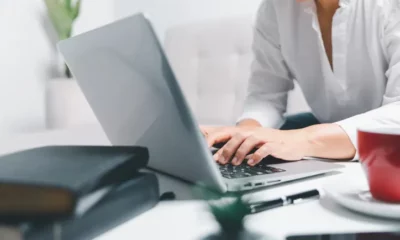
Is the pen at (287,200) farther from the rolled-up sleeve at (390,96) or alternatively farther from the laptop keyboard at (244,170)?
the rolled-up sleeve at (390,96)

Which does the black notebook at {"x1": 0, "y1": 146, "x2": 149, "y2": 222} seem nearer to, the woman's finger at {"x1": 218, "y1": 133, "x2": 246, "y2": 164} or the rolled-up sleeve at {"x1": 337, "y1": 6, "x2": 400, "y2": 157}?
the woman's finger at {"x1": 218, "y1": 133, "x2": 246, "y2": 164}

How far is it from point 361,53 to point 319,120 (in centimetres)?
23

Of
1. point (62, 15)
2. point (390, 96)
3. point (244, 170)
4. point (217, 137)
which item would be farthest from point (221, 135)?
point (62, 15)

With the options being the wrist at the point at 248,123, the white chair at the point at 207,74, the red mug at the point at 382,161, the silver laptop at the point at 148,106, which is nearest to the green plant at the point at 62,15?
the white chair at the point at 207,74

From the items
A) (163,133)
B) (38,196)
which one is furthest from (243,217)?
(163,133)

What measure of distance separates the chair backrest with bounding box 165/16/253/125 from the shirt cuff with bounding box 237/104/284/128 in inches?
21.3

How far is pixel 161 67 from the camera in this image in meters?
0.44

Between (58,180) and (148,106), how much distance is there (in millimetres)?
185

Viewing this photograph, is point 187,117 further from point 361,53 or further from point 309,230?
point 361,53

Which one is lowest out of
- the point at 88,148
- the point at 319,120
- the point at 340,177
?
the point at 319,120

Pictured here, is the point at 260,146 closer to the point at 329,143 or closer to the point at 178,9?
the point at 329,143

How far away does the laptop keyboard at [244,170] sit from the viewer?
56 cm

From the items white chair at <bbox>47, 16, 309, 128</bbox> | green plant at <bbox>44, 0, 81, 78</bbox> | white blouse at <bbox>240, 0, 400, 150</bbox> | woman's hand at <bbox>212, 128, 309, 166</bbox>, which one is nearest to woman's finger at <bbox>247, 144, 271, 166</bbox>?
woman's hand at <bbox>212, 128, 309, 166</bbox>

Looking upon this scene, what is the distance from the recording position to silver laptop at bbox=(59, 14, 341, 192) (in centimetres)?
45
